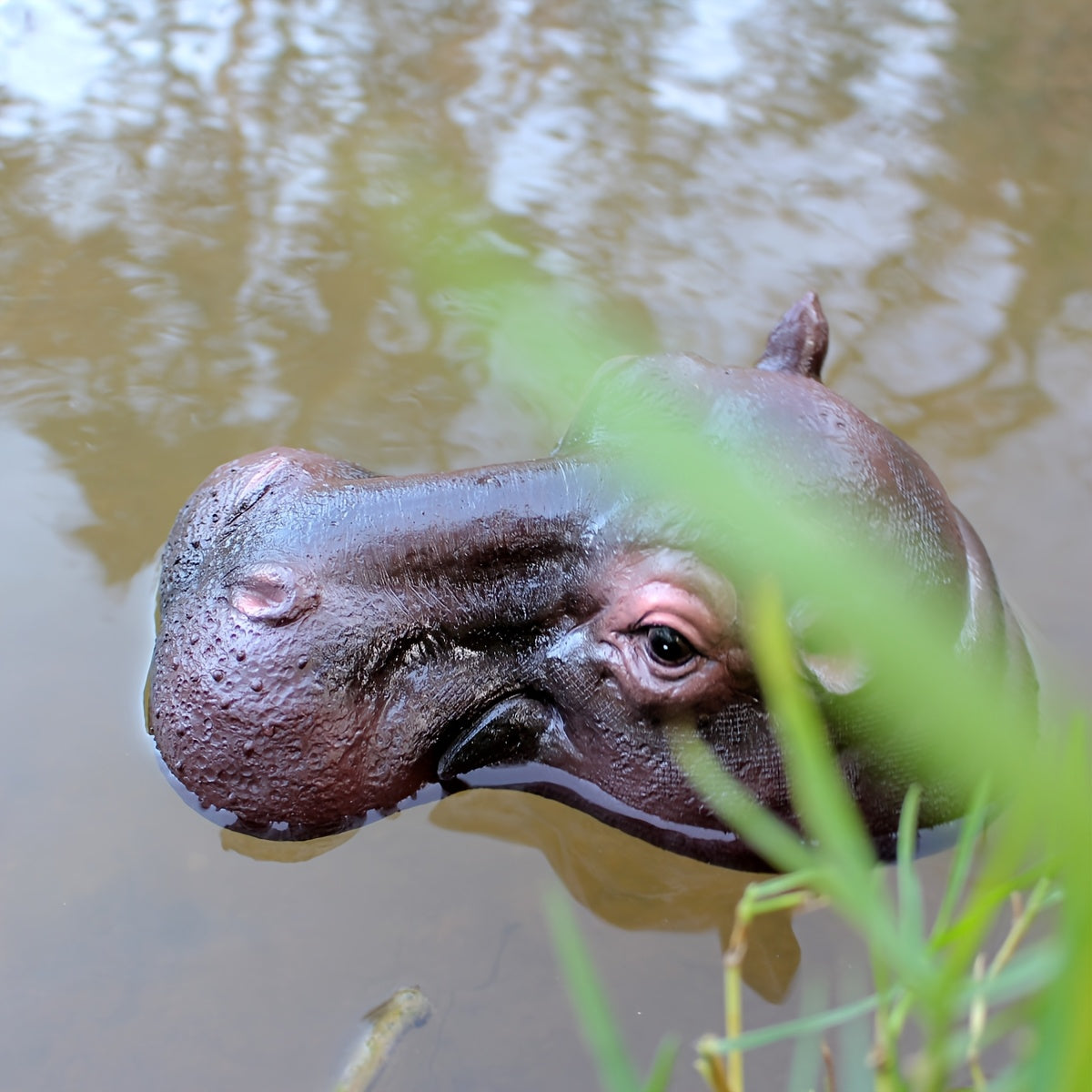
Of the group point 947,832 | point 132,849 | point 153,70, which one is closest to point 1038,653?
point 947,832

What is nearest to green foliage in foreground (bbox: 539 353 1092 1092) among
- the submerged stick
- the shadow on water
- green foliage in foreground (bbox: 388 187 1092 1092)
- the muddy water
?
green foliage in foreground (bbox: 388 187 1092 1092)

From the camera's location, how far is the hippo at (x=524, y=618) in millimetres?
2320

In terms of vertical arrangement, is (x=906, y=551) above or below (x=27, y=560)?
above

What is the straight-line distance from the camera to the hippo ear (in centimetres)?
281

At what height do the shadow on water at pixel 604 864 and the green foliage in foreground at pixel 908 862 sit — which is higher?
the green foliage in foreground at pixel 908 862

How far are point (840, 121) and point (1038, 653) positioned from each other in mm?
3225

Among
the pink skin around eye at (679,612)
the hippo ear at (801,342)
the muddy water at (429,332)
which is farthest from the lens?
the hippo ear at (801,342)

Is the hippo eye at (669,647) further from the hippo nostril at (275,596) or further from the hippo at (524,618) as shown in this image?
the hippo nostril at (275,596)

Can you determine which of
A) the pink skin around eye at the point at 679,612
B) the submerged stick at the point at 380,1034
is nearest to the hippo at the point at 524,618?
the pink skin around eye at the point at 679,612

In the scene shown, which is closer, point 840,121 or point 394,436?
point 394,436

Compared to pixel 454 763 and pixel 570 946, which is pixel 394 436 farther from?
pixel 570 946

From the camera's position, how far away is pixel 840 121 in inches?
→ 217

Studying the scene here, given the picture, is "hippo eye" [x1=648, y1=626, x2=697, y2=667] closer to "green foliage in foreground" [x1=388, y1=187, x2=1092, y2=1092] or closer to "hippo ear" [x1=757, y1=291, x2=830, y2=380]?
"hippo ear" [x1=757, y1=291, x2=830, y2=380]

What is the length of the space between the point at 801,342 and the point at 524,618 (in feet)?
3.19
